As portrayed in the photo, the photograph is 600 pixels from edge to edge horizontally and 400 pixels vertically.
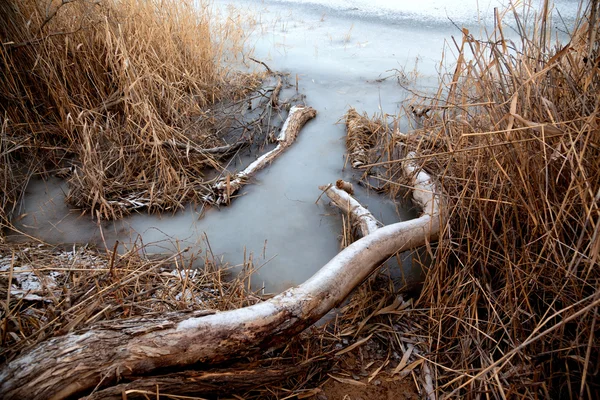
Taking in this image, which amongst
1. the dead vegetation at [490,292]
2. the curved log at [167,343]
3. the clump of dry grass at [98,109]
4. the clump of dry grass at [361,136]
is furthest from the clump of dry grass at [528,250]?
the clump of dry grass at [98,109]

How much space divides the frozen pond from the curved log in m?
0.59

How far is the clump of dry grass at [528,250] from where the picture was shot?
1.45 meters

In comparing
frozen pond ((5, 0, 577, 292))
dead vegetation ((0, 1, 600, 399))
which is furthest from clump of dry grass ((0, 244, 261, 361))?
frozen pond ((5, 0, 577, 292))

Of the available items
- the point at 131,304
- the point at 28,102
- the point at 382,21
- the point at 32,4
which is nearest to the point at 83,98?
the point at 28,102

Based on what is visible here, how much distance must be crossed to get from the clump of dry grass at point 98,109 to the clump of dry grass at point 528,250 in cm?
193

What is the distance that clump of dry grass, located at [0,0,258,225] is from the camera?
10.2 ft

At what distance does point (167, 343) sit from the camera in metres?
1.59

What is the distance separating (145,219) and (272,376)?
1672 millimetres

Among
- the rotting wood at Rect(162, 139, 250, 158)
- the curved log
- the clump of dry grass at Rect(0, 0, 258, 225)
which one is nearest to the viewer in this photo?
the curved log

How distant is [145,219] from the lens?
9.82 feet

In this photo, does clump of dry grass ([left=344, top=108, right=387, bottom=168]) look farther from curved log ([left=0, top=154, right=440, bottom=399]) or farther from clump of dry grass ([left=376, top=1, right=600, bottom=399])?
curved log ([left=0, top=154, right=440, bottom=399])

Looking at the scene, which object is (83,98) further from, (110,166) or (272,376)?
(272,376)

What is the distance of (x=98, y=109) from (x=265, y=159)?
1.29m

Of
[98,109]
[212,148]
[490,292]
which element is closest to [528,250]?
[490,292]
